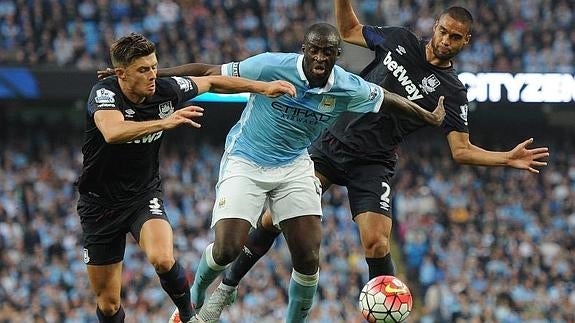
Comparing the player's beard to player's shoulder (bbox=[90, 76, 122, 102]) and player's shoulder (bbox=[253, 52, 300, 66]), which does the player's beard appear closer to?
player's shoulder (bbox=[253, 52, 300, 66])

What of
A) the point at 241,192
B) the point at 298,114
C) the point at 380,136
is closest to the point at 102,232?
the point at 241,192

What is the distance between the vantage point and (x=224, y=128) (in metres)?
24.7

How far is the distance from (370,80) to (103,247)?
2.82 meters

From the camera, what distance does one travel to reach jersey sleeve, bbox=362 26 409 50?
10.5 metres

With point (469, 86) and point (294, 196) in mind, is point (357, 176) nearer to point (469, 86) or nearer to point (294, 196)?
point (294, 196)

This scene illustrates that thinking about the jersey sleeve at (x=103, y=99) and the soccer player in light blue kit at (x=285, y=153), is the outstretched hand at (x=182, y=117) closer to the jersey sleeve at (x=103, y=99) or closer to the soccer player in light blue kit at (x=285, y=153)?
the jersey sleeve at (x=103, y=99)

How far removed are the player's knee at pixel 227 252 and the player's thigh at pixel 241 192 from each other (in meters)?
0.22

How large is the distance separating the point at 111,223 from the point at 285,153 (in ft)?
5.08

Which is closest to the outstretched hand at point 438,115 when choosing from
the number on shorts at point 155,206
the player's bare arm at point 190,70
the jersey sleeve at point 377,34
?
the jersey sleeve at point 377,34

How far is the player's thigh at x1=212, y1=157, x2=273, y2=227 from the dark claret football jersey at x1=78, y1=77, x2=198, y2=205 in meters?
0.58

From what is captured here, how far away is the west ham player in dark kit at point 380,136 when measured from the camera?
33.4 feet

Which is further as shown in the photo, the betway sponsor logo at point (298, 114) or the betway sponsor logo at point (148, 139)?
the betway sponsor logo at point (298, 114)

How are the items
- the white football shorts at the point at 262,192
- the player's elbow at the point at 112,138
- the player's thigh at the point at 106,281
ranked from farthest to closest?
the player's thigh at the point at 106,281
the white football shorts at the point at 262,192
the player's elbow at the point at 112,138

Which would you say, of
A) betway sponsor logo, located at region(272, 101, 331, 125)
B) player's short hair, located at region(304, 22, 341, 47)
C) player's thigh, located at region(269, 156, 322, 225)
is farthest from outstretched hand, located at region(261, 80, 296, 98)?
player's thigh, located at region(269, 156, 322, 225)
